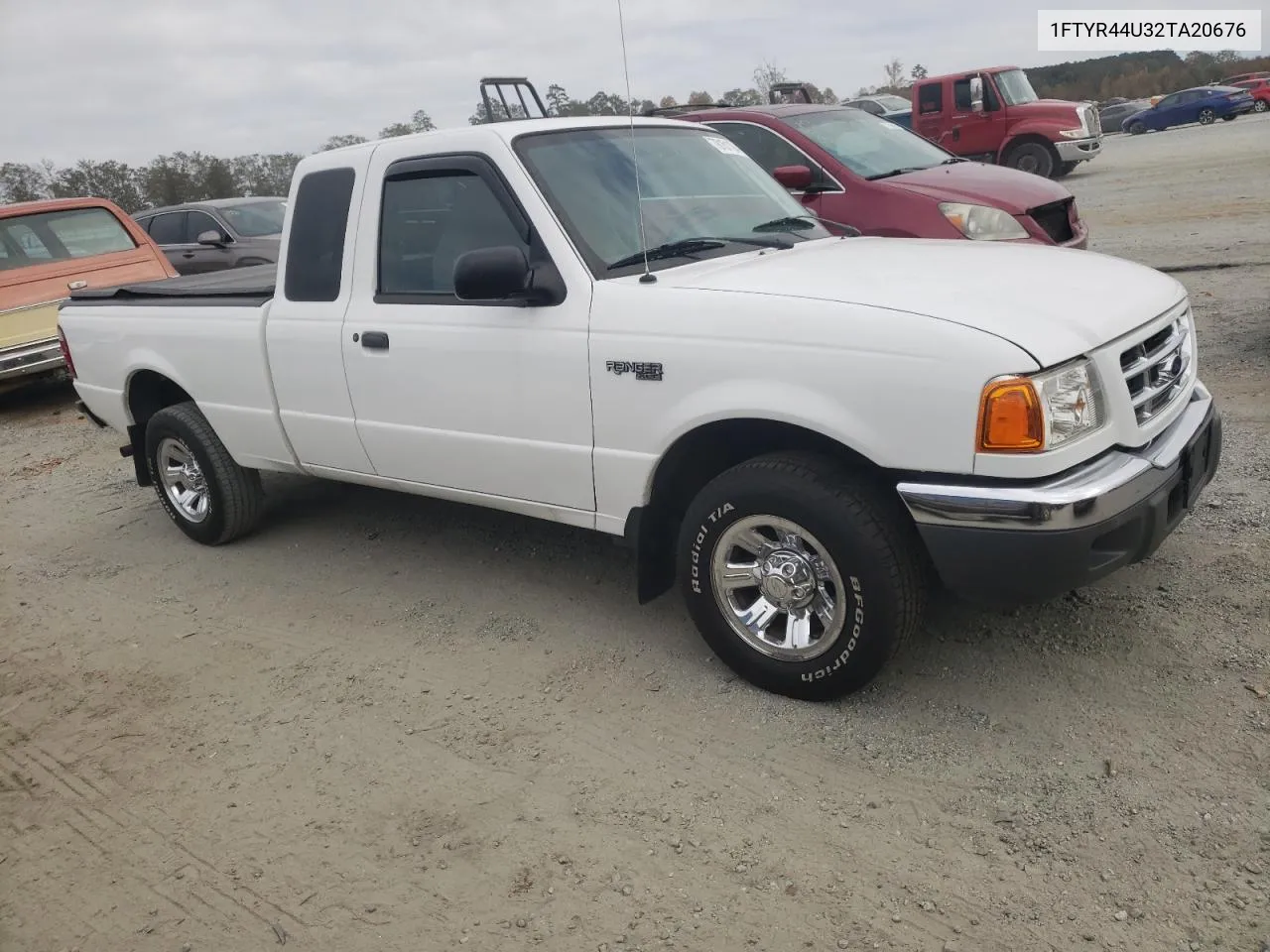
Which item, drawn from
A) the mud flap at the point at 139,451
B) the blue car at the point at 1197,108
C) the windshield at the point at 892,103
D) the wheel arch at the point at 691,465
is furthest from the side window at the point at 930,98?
the blue car at the point at 1197,108

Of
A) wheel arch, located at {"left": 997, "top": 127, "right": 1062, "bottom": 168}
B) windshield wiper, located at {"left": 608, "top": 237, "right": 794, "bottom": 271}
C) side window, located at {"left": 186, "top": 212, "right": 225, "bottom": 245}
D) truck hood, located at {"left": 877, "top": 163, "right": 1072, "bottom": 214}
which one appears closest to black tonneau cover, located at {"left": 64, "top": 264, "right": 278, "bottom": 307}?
windshield wiper, located at {"left": 608, "top": 237, "right": 794, "bottom": 271}

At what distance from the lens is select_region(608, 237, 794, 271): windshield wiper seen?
371 centimetres

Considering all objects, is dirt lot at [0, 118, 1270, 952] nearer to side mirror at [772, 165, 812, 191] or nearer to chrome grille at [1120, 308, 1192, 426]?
chrome grille at [1120, 308, 1192, 426]

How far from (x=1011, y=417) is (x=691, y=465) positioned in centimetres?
119

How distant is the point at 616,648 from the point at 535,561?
0.99m

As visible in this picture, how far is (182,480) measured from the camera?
567 cm

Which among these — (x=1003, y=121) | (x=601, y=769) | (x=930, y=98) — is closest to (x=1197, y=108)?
(x=1003, y=121)

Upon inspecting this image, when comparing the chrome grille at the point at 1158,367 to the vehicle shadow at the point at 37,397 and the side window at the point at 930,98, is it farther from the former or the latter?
the side window at the point at 930,98

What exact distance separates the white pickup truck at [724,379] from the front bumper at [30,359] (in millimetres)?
5156

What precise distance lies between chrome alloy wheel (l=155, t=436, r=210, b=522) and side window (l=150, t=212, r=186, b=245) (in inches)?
320

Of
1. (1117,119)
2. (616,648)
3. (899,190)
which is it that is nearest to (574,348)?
(616,648)

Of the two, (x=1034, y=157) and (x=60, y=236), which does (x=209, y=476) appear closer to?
(x=60, y=236)

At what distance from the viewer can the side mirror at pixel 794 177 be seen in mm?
7023

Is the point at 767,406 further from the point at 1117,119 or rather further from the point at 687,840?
the point at 1117,119
